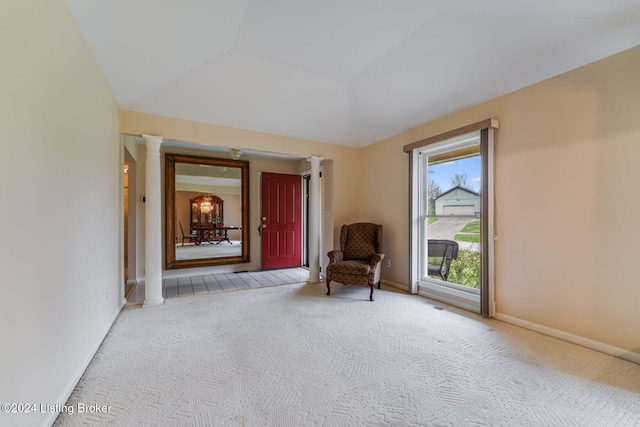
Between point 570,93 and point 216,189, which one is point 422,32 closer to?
point 570,93

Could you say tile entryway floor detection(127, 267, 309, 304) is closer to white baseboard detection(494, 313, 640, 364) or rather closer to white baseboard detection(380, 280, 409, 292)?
white baseboard detection(380, 280, 409, 292)

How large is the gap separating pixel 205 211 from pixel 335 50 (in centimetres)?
396

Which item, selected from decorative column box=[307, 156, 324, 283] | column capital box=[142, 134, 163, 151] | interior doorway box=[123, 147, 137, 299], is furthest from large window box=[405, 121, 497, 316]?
interior doorway box=[123, 147, 137, 299]

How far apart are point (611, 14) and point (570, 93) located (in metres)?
0.58

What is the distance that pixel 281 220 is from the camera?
5.70 m

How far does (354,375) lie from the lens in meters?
1.84

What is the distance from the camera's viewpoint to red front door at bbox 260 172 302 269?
552 centimetres

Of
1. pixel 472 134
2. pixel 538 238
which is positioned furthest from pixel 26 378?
pixel 472 134

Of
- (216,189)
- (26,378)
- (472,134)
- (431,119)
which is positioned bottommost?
(26,378)

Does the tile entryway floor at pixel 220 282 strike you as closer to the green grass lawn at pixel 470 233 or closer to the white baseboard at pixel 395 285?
the white baseboard at pixel 395 285

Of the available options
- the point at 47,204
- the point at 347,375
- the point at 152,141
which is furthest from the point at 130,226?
the point at 347,375

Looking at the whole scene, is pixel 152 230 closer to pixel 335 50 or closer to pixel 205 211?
pixel 205 211

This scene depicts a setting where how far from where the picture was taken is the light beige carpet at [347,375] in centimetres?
147

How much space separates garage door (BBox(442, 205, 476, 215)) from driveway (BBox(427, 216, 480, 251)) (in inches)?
2.5
